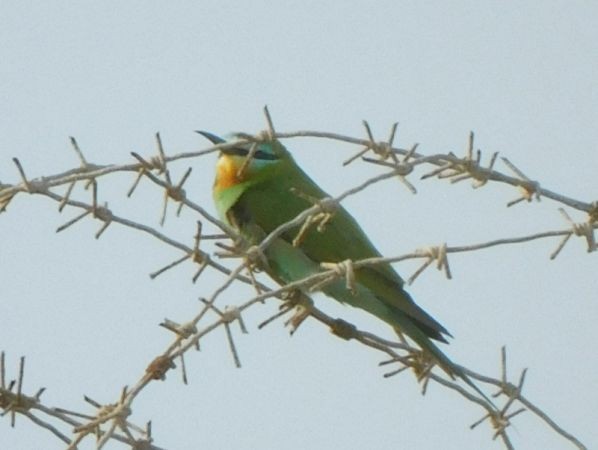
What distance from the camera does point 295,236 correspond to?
4559 mm

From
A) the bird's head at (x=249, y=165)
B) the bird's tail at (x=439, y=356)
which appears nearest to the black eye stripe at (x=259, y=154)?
the bird's head at (x=249, y=165)

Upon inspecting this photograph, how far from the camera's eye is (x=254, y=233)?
4707mm

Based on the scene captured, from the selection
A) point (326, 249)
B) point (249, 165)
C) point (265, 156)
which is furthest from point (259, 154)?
point (326, 249)

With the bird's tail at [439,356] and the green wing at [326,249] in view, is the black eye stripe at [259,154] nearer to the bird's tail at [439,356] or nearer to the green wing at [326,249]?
the green wing at [326,249]

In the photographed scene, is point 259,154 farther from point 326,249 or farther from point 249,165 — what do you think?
point 326,249

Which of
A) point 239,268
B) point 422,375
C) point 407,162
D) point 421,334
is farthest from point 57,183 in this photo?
point 421,334

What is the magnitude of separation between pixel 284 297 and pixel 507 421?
35.6 inches

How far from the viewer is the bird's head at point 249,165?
4.90 metres

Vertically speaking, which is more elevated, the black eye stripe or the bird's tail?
the black eye stripe

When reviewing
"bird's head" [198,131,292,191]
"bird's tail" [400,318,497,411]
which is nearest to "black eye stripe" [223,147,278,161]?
"bird's head" [198,131,292,191]

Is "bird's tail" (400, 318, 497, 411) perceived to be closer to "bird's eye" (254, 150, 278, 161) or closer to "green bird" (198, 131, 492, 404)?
"green bird" (198, 131, 492, 404)

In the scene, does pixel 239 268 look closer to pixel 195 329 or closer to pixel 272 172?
pixel 195 329

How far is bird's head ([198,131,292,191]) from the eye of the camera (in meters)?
4.90

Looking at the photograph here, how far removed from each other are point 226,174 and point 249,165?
82mm
